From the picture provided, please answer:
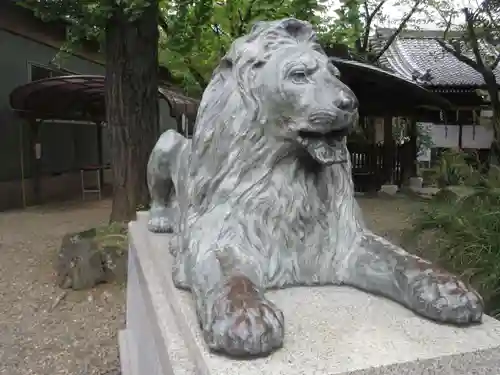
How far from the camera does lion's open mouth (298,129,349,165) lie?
1.72 meters

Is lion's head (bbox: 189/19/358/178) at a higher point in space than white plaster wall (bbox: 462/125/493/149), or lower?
higher

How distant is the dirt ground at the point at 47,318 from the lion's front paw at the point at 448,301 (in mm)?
2611

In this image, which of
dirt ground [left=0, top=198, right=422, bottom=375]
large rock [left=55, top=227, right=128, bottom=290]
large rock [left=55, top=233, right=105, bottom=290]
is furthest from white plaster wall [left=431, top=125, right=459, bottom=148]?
large rock [left=55, top=233, right=105, bottom=290]

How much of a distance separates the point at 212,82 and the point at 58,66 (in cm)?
1091

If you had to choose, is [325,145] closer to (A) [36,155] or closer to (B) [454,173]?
(B) [454,173]

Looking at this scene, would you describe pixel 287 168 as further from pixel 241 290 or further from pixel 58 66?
pixel 58 66

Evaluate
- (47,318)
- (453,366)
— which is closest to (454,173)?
(47,318)

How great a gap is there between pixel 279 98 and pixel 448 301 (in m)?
0.73

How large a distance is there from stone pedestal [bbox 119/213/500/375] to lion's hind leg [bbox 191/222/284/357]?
0.04m

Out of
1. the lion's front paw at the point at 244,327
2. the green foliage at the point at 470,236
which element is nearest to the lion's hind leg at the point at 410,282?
the lion's front paw at the point at 244,327

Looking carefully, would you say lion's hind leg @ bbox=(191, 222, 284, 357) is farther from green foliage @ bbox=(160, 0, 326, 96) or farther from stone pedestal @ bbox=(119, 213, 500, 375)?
green foliage @ bbox=(160, 0, 326, 96)

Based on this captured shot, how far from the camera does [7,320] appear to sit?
4625 mm

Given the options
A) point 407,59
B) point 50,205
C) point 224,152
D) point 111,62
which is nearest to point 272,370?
point 224,152

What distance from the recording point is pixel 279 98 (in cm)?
178
